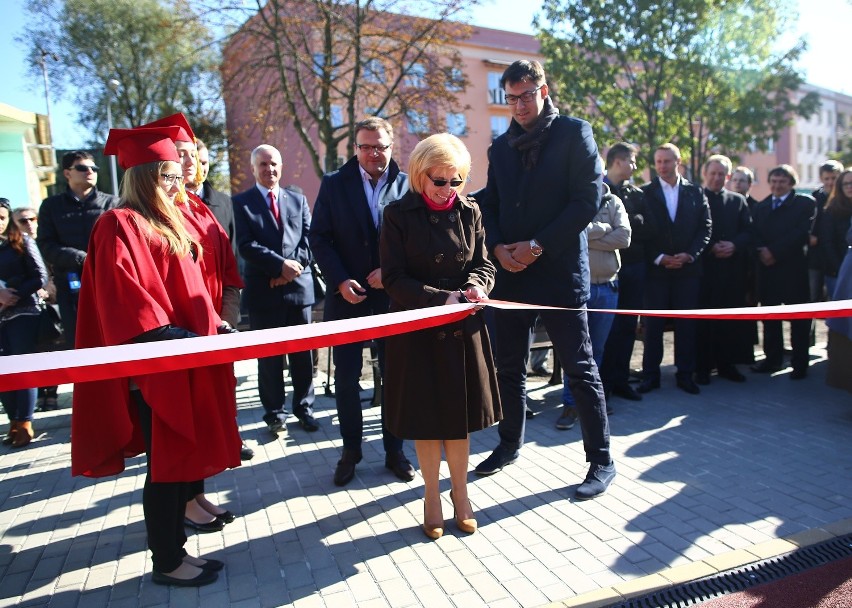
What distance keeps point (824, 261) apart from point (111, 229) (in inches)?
276

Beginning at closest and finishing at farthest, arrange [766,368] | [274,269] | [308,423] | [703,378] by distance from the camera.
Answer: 1. [274,269]
2. [308,423]
3. [703,378]
4. [766,368]

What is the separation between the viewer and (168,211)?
3156 millimetres

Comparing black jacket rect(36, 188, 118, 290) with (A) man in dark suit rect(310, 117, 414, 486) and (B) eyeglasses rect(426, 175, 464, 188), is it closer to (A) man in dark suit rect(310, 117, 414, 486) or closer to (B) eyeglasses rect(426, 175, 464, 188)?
(A) man in dark suit rect(310, 117, 414, 486)

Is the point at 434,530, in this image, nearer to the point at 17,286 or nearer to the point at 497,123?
the point at 17,286

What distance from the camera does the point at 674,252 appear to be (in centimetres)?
657

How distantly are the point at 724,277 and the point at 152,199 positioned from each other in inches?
237

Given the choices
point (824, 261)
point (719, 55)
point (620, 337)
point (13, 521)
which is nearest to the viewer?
point (13, 521)

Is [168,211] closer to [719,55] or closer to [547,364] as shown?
[547,364]

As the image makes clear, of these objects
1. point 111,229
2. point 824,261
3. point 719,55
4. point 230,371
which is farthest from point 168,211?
point 719,55

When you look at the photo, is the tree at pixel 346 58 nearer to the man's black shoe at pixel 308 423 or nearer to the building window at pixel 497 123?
the man's black shoe at pixel 308 423

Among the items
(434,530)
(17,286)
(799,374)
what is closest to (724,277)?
(799,374)

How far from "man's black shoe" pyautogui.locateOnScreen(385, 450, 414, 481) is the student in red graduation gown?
60.0 inches

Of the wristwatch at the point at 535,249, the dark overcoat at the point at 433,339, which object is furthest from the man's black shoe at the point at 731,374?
the dark overcoat at the point at 433,339

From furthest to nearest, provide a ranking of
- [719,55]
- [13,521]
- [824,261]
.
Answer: [719,55], [824,261], [13,521]
